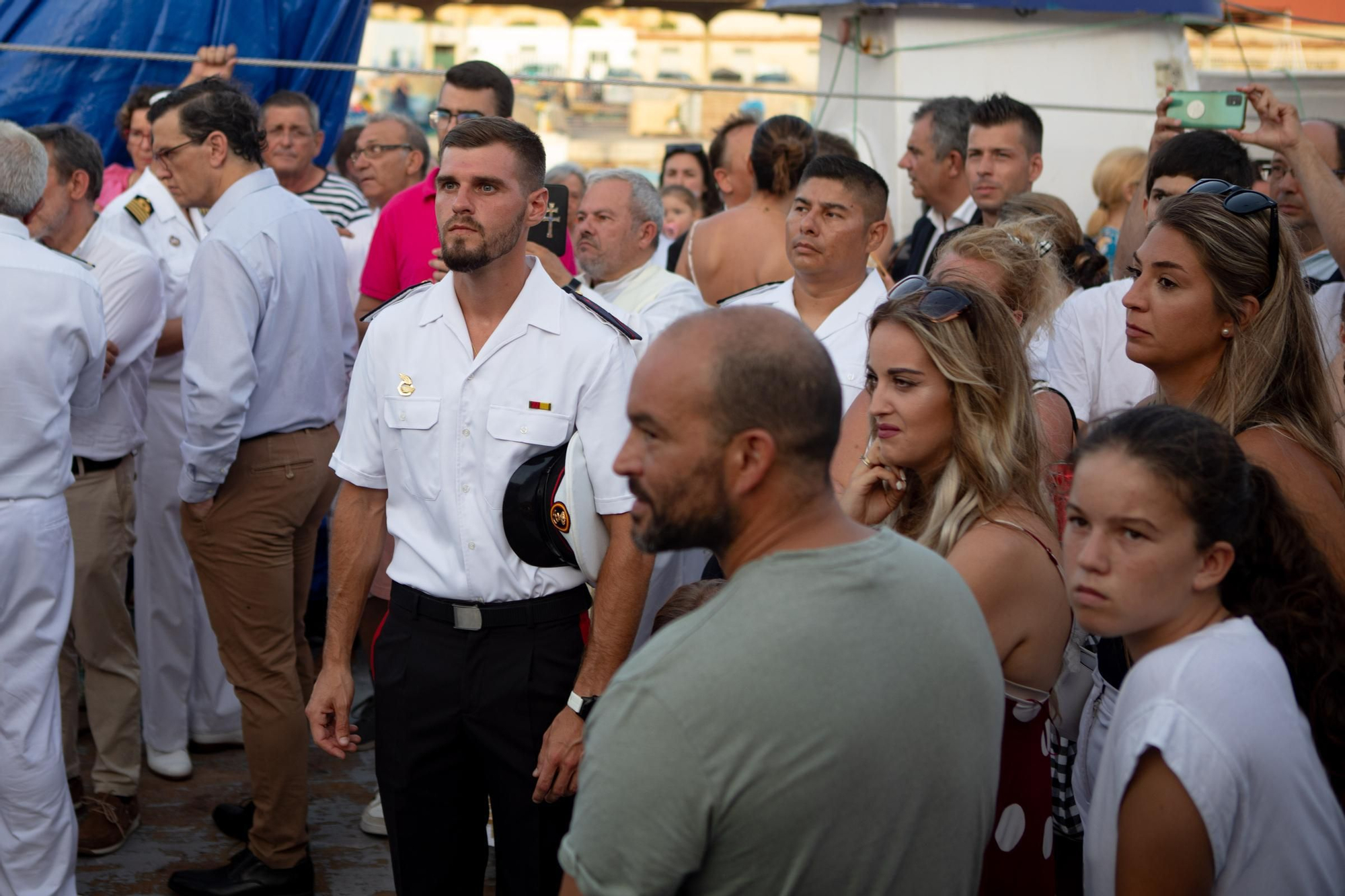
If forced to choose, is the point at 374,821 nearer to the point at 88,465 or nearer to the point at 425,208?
the point at 88,465

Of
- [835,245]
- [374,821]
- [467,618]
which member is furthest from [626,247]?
[467,618]

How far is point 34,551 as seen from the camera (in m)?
3.55

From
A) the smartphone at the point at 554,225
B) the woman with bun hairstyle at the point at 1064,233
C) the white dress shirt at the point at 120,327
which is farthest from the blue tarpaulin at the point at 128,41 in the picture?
the woman with bun hairstyle at the point at 1064,233

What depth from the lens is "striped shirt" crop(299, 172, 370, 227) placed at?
626 centimetres

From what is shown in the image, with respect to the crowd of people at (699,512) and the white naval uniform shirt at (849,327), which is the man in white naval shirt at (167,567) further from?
the white naval uniform shirt at (849,327)

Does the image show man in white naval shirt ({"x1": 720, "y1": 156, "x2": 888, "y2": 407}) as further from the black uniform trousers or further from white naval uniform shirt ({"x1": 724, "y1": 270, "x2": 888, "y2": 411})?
the black uniform trousers

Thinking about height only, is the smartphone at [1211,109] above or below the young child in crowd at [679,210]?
above

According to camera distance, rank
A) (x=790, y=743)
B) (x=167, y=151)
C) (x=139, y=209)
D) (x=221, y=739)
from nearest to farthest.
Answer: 1. (x=790, y=743)
2. (x=167, y=151)
3. (x=139, y=209)
4. (x=221, y=739)

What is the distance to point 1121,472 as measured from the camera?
1.92 metres

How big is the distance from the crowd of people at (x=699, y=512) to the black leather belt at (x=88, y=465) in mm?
17

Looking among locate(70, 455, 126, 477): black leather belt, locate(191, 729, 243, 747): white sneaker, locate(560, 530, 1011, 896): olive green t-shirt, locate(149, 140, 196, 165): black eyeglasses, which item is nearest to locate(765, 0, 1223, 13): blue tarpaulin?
locate(149, 140, 196, 165): black eyeglasses

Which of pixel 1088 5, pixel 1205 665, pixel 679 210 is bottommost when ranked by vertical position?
pixel 679 210

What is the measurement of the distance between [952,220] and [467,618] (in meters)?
3.42

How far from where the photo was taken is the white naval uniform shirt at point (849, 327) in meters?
3.80
